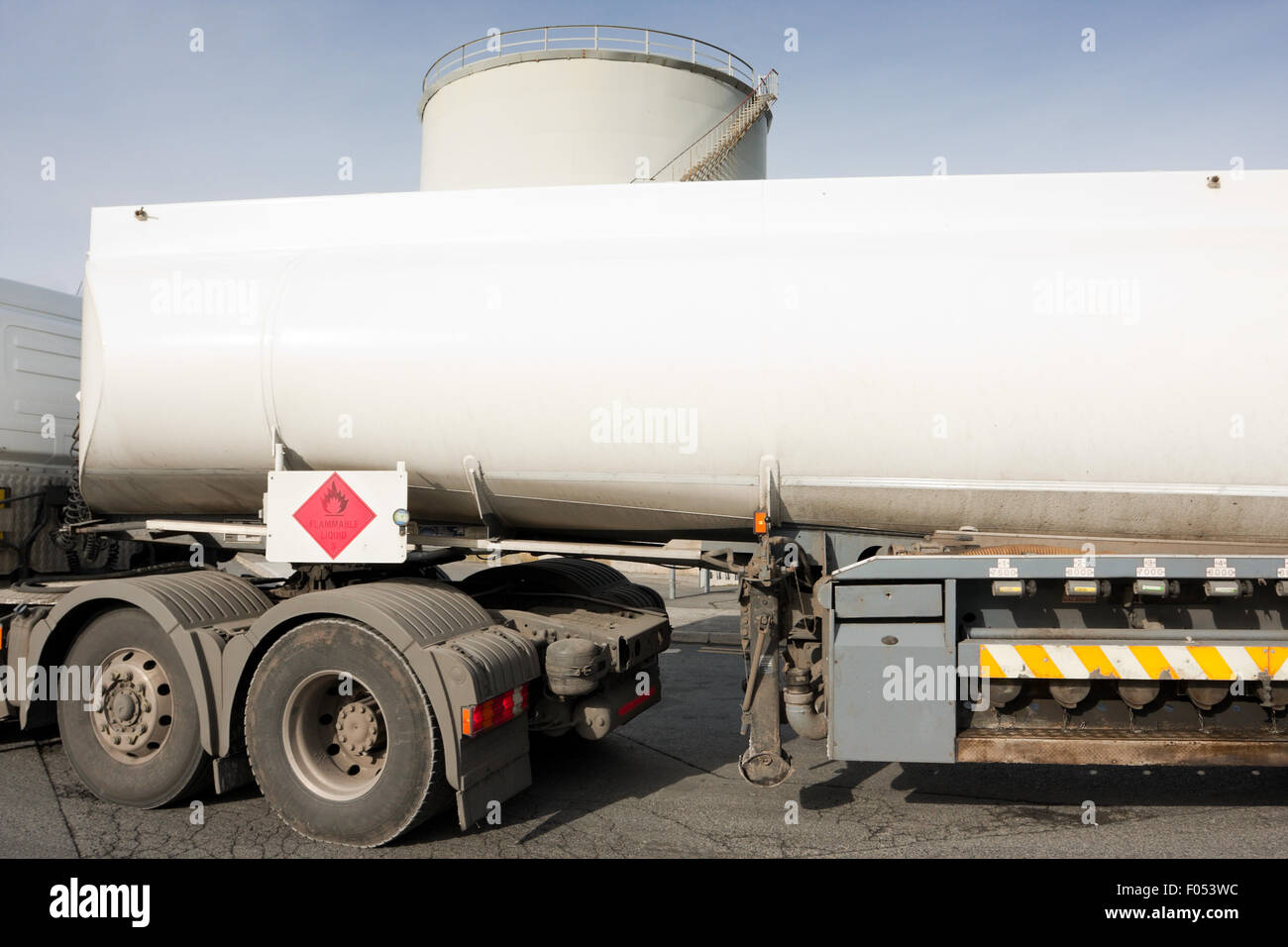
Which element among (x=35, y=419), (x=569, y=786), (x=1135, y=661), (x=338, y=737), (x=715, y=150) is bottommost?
(x=569, y=786)

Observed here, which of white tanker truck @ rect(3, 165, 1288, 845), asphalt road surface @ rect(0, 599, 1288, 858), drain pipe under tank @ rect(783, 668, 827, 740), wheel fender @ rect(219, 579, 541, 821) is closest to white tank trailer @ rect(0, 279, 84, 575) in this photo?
white tanker truck @ rect(3, 165, 1288, 845)

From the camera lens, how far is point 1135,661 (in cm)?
470

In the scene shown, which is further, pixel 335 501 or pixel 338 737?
pixel 335 501

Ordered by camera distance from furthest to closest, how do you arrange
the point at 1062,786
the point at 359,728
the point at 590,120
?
the point at 590,120 < the point at 1062,786 < the point at 359,728

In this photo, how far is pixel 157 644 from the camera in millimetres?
5535

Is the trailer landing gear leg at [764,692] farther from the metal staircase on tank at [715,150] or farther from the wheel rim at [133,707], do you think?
the metal staircase on tank at [715,150]

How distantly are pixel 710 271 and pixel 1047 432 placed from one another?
1.96 metres

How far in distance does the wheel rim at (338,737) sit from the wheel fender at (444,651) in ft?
1.24

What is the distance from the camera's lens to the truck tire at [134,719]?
18.0 feet

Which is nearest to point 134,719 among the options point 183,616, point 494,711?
point 183,616

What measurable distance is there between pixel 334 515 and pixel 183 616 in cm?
102

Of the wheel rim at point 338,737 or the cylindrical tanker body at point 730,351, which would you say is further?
the wheel rim at point 338,737

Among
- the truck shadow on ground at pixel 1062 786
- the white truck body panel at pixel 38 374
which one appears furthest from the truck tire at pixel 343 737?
the white truck body panel at pixel 38 374

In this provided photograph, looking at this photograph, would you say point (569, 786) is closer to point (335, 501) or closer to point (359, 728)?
point (359, 728)
